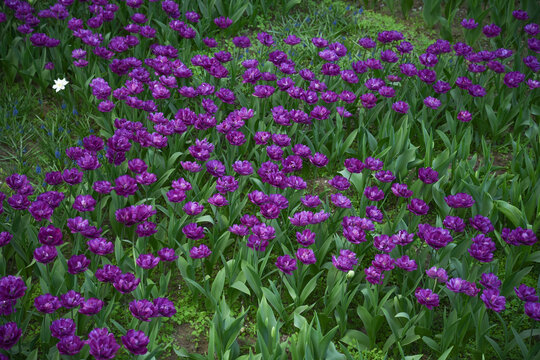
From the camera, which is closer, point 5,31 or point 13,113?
point 13,113

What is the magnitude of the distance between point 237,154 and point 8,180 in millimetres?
1458

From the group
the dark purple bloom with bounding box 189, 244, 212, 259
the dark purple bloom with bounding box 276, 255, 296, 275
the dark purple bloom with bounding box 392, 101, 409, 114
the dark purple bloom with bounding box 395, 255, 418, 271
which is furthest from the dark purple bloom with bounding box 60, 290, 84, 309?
the dark purple bloom with bounding box 392, 101, 409, 114

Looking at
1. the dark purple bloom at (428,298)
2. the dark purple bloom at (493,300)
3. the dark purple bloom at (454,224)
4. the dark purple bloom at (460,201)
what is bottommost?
the dark purple bloom at (428,298)

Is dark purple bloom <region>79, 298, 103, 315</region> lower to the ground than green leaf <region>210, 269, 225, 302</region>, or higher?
higher

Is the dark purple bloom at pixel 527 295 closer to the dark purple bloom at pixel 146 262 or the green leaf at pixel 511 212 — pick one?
the green leaf at pixel 511 212

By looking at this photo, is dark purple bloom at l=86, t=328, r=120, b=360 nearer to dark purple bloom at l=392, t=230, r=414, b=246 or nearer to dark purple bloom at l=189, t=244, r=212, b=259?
dark purple bloom at l=189, t=244, r=212, b=259

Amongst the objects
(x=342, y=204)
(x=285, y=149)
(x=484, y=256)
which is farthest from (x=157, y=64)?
(x=484, y=256)

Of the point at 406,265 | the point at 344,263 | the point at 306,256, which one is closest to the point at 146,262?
the point at 306,256

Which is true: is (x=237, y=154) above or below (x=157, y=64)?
→ below

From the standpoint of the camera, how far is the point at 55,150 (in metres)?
3.80

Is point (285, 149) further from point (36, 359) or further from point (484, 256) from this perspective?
point (36, 359)

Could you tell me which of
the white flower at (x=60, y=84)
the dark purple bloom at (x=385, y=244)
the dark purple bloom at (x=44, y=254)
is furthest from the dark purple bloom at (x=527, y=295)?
the white flower at (x=60, y=84)

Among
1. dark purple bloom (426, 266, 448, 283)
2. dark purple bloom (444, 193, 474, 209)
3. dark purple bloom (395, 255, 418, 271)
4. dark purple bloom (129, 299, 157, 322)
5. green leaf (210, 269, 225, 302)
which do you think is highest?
dark purple bloom (444, 193, 474, 209)

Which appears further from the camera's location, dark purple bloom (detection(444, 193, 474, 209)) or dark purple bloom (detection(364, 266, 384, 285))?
dark purple bloom (detection(444, 193, 474, 209))
